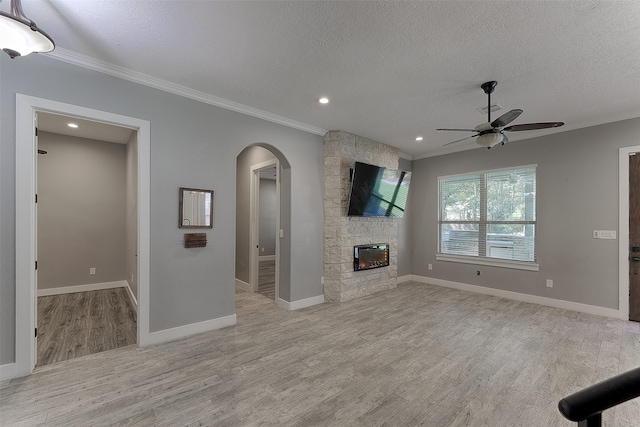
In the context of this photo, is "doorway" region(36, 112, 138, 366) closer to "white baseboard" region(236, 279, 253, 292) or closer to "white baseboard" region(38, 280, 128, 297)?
"white baseboard" region(38, 280, 128, 297)

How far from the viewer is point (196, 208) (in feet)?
10.4

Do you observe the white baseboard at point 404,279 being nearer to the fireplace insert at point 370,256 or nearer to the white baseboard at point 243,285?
the fireplace insert at point 370,256

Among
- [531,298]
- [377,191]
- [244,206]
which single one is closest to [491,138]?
[377,191]

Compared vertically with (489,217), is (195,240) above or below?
below

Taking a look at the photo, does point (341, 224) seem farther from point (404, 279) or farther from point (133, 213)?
point (133, 213)

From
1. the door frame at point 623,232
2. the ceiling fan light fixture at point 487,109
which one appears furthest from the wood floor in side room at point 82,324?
the door frame at point 623,232

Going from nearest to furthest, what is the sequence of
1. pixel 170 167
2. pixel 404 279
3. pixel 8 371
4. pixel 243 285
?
pixel 8 371 → pixel 170 167 → pixel 243 285 → pixel 404 279

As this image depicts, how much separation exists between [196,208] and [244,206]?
2.14m

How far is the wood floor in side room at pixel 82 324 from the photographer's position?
9.16 ft

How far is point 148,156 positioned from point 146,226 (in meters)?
0.73

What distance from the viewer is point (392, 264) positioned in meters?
5.34

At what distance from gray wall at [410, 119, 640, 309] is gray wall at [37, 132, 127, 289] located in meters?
6.79

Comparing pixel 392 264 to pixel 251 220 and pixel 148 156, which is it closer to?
pixel 251 220

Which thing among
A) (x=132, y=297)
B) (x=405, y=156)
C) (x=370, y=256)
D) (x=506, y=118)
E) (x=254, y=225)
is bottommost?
(x=132, y=297)
